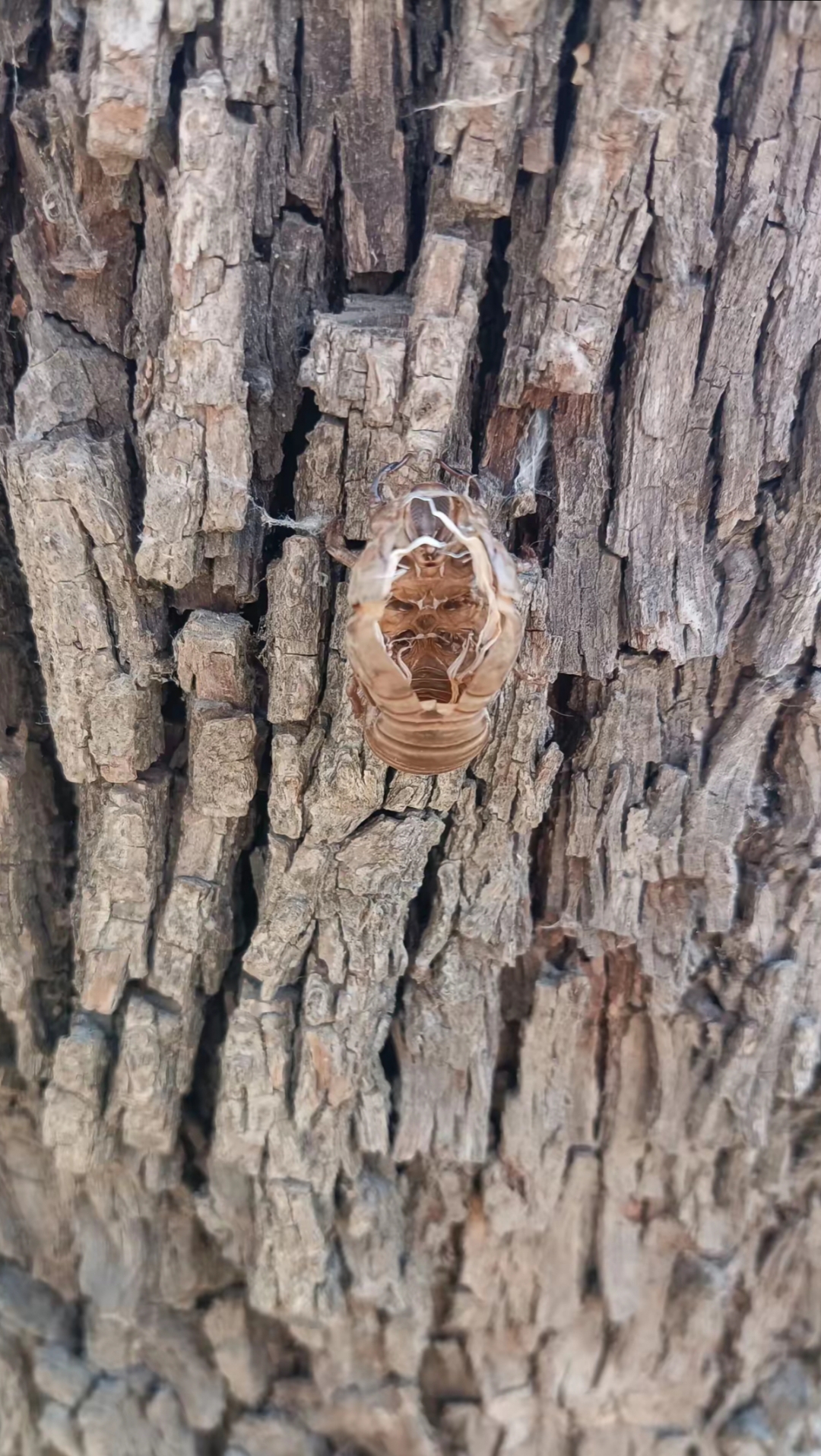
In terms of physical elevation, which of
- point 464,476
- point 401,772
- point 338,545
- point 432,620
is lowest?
point 401,772

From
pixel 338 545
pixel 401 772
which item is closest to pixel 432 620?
pixel 338 545

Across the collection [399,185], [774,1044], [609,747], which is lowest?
[774,1044]

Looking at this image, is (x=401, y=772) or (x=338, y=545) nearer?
(x=338, y=545)

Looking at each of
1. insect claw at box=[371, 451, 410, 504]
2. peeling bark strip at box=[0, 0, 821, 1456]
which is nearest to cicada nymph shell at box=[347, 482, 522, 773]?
insect claw at box=[371, 451, 410, 504]

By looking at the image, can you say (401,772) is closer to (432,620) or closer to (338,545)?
(432,620)

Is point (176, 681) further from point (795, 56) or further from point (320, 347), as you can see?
point (795, 56)

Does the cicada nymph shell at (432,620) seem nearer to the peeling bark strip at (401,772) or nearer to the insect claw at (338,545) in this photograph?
the insect claw at (338,545)

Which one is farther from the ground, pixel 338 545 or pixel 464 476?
pixel 464 476

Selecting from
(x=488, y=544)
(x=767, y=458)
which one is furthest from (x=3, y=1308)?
(x=767, y=458)
